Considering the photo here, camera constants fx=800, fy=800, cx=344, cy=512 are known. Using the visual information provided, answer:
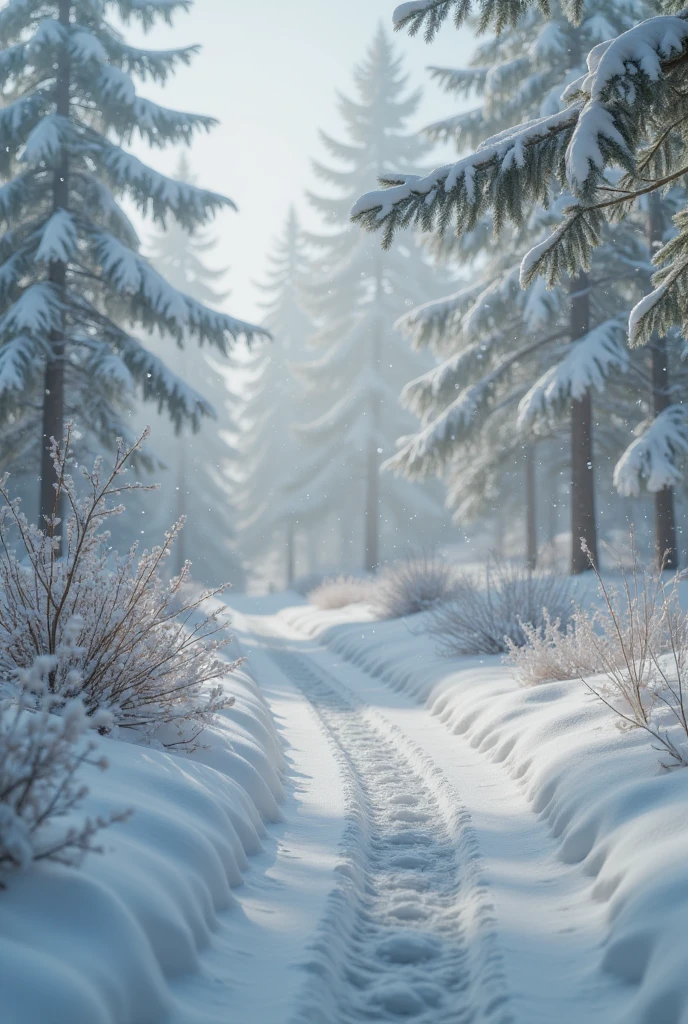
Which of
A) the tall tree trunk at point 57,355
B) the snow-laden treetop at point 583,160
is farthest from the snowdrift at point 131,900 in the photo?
the tall tree trunk at point 57,355

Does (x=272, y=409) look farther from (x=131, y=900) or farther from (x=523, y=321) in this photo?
(x=131, y=900)

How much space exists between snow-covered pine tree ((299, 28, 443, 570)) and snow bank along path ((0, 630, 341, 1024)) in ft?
77.4

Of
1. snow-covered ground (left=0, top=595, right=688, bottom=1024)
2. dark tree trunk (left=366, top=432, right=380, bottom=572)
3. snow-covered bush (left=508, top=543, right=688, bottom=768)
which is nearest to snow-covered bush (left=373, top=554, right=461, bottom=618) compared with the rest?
snow-covered bush (left=508, top=543, right=688, bottom=768)

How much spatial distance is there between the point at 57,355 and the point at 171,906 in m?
11.0

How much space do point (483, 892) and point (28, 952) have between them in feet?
7.10

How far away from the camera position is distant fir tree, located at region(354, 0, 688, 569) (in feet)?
14.3

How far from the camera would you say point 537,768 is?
5152 mm

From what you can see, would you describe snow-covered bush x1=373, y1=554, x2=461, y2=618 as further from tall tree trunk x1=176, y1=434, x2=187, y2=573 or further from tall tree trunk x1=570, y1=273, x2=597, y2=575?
tall tree trunk x1=176, y1=434, x2=187, y2=573

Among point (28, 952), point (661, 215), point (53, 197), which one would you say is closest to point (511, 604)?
point (28, 952)

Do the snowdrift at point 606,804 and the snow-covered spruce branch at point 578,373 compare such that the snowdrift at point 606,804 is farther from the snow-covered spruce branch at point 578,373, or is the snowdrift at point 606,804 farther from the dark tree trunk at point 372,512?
the dark tree trunk at point 372,512

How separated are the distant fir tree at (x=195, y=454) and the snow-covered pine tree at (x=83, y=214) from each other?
19588mm

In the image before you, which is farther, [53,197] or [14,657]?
[53,197]

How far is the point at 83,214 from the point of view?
13383 mm

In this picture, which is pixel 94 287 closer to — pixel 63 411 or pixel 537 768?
pixel 63 411
